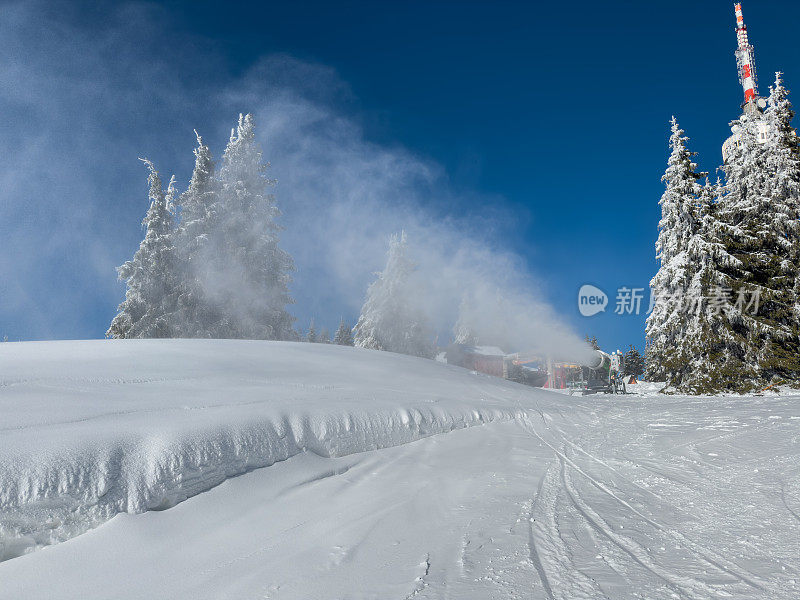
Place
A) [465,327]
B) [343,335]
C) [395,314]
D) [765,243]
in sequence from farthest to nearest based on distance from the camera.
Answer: [343,335] < [465,327] < [395,314] < [765,243]

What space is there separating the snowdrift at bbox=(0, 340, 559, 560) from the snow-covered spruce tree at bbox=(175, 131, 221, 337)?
1372cm

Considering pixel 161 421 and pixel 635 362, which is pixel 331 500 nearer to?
pixel 161 421

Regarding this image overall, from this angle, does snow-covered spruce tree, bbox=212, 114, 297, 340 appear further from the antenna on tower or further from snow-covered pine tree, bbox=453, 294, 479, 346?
the antenna on tower

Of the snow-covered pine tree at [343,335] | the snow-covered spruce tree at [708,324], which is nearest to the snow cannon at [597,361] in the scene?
the snow-covered spruce tree at [708,324]

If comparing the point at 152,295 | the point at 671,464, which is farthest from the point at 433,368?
the point at 152,295

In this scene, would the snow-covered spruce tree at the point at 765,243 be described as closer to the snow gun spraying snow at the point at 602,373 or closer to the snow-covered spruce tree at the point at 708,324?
the snow-covered spruce tree at the point at 708,324

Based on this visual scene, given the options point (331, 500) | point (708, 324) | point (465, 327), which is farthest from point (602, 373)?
point (465, 327)

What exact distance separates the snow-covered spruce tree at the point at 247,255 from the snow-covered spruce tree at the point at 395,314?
10520 millimetres

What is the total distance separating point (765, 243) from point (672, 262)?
340 cm

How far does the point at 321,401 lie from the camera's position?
4996 mm

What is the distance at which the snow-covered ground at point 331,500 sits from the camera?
6.82 feet

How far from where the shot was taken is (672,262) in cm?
1702

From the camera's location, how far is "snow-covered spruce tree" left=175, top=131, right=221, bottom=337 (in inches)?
789

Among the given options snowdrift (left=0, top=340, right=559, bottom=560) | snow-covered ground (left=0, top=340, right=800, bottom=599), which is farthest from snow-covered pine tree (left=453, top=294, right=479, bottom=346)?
snow-covered ground (left=0, top=340, right=800, bottom=599)
